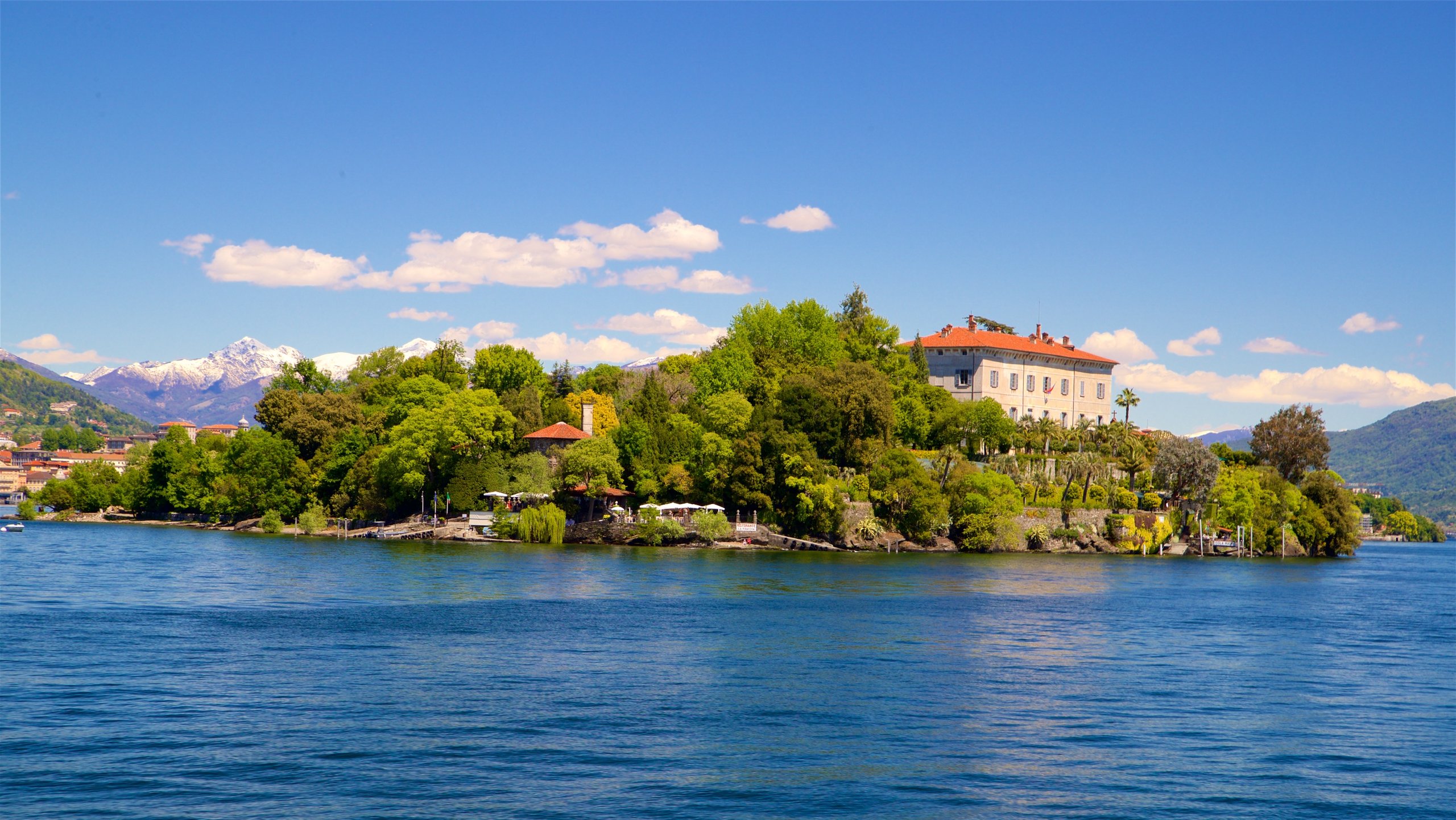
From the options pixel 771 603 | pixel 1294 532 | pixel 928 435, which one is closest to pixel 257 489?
pixel 928 435

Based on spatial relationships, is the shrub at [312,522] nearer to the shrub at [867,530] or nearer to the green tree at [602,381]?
the green tree at [602,381]

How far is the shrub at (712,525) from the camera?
77250 mm

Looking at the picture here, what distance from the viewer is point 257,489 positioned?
9538 cm

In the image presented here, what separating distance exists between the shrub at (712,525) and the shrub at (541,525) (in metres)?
9.74

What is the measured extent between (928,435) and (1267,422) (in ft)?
107

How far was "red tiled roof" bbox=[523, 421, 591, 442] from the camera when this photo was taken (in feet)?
279

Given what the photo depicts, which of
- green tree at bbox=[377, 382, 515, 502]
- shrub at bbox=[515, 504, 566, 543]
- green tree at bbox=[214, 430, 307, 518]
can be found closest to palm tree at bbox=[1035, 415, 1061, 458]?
shrub at bbox=[515, 504, 566, 543]

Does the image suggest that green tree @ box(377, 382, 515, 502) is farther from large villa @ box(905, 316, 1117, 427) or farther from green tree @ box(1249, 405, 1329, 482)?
green tree @ box(1249, 405, 1329, 482)

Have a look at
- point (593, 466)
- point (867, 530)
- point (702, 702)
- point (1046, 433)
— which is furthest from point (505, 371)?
point (702, 702)

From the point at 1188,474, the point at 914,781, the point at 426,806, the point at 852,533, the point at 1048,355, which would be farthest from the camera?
the point at 1048,355

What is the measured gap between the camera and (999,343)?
100 metres

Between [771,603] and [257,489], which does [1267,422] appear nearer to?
[771,603]

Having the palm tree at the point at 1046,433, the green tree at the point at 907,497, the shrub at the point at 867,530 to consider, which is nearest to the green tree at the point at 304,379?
the shrub at the point at 867,530

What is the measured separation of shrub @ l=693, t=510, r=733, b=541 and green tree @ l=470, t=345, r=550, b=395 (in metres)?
29.3
